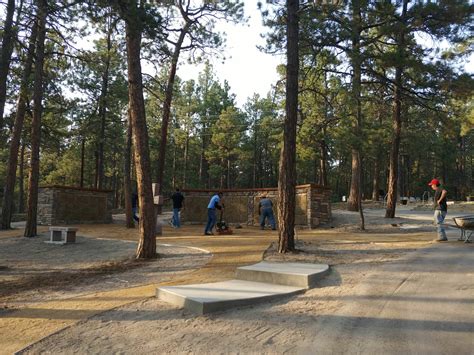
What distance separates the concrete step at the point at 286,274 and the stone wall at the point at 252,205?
10.0 meters

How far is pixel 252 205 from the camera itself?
1970 cm

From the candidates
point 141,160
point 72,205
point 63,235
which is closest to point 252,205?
point 72,205

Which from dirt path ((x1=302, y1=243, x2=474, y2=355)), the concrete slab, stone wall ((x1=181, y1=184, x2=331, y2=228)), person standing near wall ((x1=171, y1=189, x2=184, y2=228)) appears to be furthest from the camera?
person standing near wall ((x1=171, y1=189, x2=184, y2=228))

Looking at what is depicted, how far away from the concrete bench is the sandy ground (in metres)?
0.33

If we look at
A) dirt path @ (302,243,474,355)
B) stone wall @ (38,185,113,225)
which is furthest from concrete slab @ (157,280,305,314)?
stone wall @ (38,185,113,225)

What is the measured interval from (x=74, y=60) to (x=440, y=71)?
38.9 feet

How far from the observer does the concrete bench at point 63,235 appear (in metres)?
12.9

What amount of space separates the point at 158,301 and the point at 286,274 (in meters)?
1.99

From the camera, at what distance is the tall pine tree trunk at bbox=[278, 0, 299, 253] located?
951cm

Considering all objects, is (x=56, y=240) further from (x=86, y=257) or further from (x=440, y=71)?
(x=440, y=71)

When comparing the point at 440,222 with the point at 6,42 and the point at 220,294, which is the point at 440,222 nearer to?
the point at 220,294

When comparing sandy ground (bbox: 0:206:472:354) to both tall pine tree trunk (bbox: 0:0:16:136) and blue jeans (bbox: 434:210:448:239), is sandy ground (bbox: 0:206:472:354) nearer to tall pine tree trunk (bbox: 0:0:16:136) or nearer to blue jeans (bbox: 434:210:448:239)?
blue jeans (bbox: 434:210:448:239)

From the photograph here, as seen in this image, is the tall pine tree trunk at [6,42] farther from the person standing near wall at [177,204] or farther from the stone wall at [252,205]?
the stone wall at [252,205]

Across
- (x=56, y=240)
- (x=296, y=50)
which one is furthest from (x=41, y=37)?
(x=296, y=50)
